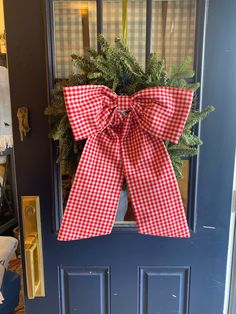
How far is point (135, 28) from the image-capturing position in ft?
3.46

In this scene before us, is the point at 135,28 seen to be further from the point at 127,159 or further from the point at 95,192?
the point at 95,192

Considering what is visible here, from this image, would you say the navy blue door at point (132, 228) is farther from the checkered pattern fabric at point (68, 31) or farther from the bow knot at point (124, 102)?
the bow knot at point (124, 102)

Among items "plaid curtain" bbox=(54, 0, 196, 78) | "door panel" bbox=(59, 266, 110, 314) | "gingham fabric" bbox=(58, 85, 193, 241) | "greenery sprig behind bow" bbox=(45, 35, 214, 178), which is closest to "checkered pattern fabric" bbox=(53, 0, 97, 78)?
"plaid curtain" bbox=(54, 0, 196, 78)

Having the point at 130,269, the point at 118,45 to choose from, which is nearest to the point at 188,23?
the point at 118,45

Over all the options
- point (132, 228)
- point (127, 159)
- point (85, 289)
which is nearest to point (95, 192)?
point (127, 159)

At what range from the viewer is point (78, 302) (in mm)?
1235

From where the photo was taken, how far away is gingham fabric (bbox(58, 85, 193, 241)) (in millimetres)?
906

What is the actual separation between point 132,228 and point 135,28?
684 mm

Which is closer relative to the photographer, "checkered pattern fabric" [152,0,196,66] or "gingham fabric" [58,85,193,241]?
"gingham fabric" [58,85,193,241]

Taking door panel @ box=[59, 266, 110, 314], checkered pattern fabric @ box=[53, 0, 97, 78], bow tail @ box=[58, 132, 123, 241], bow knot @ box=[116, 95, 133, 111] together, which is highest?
checkered pattern fabric @ box=[53, 0, 97, 78]

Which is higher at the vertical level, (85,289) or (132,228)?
(132,228)

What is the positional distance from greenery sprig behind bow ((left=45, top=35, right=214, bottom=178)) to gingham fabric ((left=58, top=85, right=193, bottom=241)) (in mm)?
38

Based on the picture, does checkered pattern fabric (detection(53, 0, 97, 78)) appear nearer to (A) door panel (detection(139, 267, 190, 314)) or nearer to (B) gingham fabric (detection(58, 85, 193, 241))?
(B) gingham fabric (detection(58, 85, 193, 241))

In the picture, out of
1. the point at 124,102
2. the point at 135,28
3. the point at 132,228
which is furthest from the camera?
the point at 132,228
